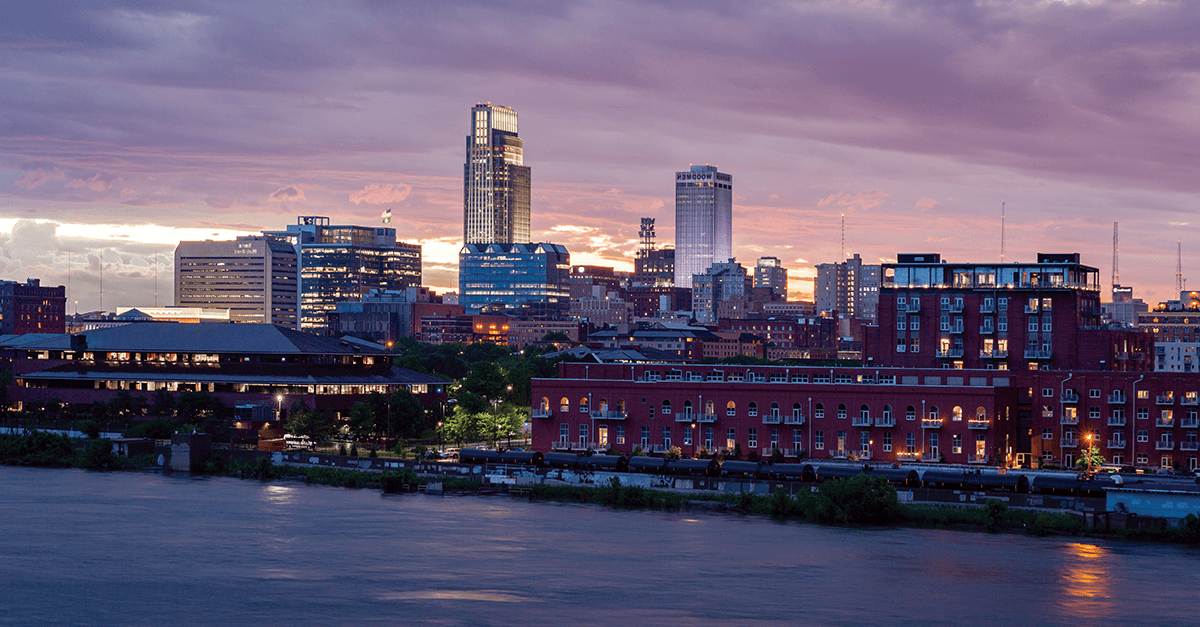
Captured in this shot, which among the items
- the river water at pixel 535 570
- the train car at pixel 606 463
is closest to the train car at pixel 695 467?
the train car at pixel 606 463

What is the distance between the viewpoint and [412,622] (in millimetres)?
68188

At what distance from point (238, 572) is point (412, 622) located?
1689 centimetres

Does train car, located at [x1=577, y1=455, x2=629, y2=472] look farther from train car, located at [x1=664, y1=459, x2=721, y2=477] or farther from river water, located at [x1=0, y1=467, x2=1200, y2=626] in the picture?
river water, located at [x1=0, y1=467, x2=1200, y2=626]

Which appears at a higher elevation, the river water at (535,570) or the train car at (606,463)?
the train car at (606,463)

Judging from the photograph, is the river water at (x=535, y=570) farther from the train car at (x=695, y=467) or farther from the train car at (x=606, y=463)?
the train car at (x=606, y=463)

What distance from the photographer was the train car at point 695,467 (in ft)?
368

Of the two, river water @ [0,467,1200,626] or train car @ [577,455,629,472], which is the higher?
train car @ [577,455,629,472]

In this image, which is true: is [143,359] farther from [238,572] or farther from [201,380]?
[238,572]

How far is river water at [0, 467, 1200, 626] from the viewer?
7062 cm

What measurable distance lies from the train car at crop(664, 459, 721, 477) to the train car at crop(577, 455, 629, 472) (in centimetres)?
381

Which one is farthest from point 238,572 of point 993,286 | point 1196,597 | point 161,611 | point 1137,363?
point 1137,363

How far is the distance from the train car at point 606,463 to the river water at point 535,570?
10662 millimetres

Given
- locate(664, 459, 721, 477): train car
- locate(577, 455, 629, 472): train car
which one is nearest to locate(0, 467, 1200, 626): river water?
locate(664, 459, 721, 477): train car

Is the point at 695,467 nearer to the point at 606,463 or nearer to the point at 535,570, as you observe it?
the point at 606,463
